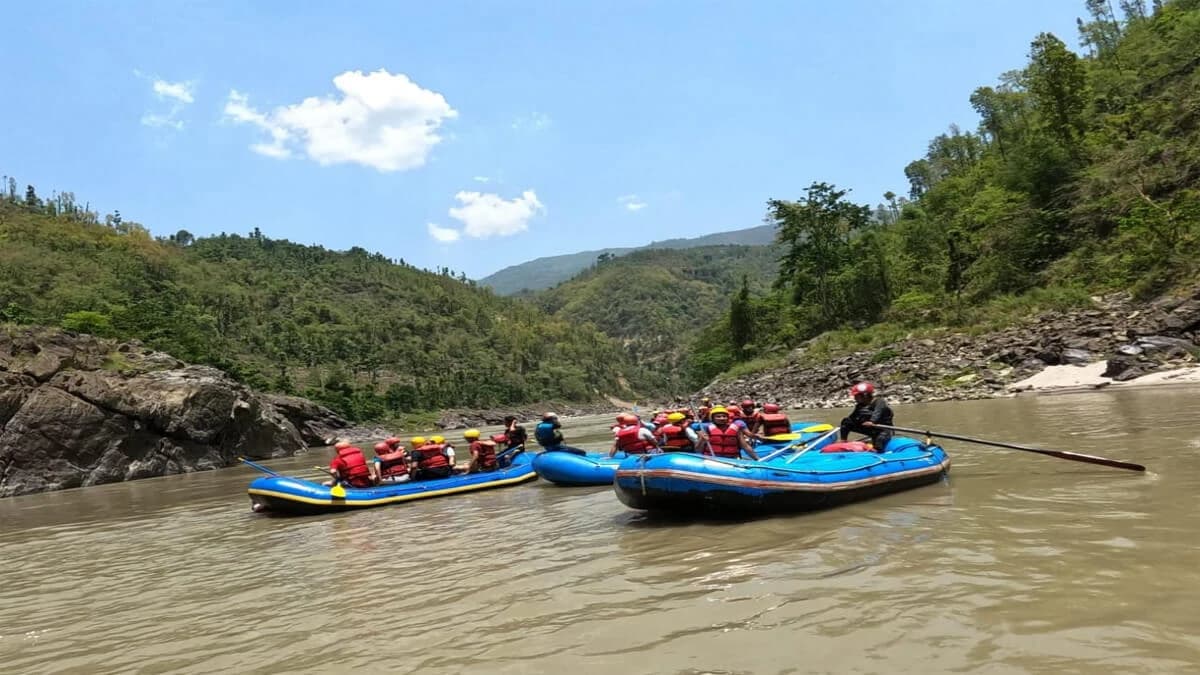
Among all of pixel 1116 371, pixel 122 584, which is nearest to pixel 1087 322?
pixel 1116 371

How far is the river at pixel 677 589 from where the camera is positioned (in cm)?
423

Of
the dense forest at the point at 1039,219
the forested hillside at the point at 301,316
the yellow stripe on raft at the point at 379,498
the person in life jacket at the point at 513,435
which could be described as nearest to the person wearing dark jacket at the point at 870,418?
the yellow stripe on raft at the point at 379,498

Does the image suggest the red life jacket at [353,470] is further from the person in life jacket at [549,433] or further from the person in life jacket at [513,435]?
the person in life jacket at [513,435]

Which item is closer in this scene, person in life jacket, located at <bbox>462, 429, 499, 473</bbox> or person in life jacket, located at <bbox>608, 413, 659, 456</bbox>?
person in life jacket, located at <bbox>608, 413, 659, 456</bbox>

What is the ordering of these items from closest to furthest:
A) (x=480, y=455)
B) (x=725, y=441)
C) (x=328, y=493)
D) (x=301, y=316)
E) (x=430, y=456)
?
1. (x=725, y=441)
2. (x=328, y=493)
3. (x=430, y=456)
4. (x=480, y=455)
5. (x=301, y=316)

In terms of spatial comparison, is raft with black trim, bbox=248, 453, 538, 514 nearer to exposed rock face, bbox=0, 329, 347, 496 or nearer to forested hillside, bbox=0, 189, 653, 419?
exposed rock face, bbox=0, 329, 347, 496

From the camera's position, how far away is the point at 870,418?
35.3 ft

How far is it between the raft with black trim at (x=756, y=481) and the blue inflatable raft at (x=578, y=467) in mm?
3329

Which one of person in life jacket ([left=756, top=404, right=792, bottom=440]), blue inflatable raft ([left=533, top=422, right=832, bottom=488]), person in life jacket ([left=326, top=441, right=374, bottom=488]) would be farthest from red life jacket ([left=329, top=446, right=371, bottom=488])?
person in life jacket ([left=756, top=404, right=792, bottom=440])

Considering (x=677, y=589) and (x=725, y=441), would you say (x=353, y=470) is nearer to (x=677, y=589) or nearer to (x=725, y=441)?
(x=725, y=441)

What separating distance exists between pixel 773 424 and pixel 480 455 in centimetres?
582

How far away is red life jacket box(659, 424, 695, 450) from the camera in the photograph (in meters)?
9.92

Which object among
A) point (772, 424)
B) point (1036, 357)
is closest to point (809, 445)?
point (772, 424)

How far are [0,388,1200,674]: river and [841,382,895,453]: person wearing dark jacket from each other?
123cm
